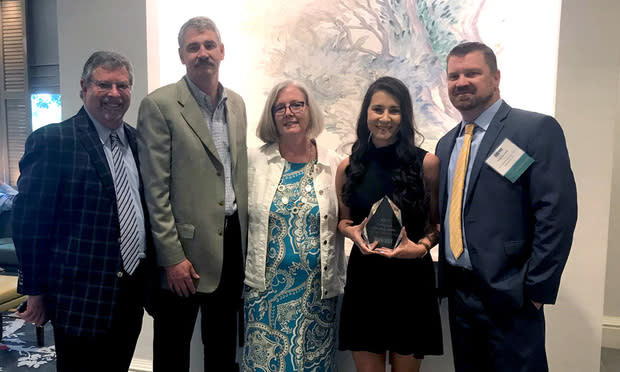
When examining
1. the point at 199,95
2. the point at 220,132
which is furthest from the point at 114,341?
the point at 199,95

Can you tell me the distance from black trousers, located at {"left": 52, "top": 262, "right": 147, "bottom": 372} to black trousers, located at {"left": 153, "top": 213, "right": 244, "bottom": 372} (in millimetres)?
126

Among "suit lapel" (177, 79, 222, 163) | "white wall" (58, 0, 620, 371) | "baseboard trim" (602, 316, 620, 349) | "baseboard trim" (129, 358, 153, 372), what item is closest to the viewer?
"suit lapel" (177, 79, 222, 163)

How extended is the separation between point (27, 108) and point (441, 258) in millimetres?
6817

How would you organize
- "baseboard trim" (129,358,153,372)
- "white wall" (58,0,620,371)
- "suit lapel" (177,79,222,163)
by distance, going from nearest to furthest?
"suit lapel" (177,79,222,163), "white wall" (58,0,620,371), "baseboard trim" (129,358,153,372)

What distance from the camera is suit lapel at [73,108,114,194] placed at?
1.67 meters

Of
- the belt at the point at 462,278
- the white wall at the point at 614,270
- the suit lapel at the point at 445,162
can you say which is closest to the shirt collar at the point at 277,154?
the suit lapel at the point at 445,162

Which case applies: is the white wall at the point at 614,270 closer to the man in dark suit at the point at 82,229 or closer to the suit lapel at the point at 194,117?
the suit lapel at the point at 194,117

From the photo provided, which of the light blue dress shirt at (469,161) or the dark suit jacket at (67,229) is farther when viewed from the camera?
the light blue dress shirt at (469,161)

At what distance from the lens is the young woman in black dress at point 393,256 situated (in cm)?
174

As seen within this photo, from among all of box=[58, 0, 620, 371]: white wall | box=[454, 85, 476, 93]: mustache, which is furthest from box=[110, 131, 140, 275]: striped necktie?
box=[58, 0, 620, 371]: white wall

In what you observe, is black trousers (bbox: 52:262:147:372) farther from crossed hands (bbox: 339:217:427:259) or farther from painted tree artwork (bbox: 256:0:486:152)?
painted tree artwork (bbox: 256:0:486:152)

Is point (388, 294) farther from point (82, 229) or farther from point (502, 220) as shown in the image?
point (82, 229)

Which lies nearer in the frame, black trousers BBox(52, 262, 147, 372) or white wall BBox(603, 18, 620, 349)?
black trousers BBox(52, 262, 147, 372)

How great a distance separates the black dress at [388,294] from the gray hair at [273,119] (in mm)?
354
